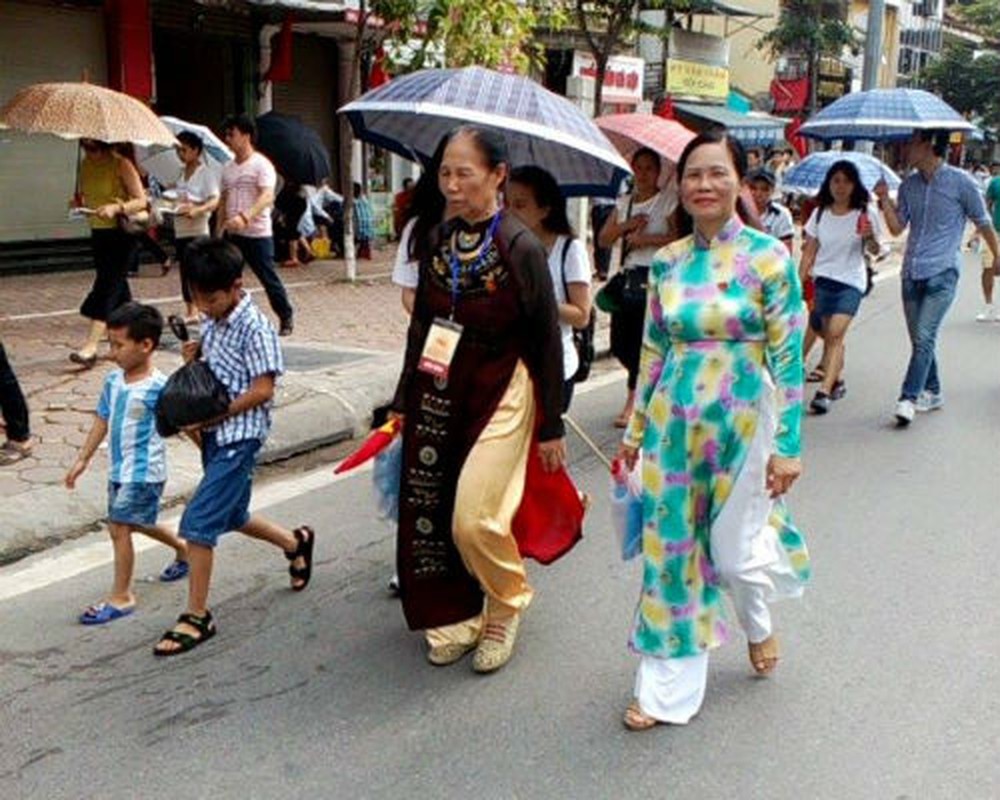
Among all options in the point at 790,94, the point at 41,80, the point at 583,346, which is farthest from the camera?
the point at 790,94

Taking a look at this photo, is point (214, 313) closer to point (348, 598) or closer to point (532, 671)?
point (348, 598)

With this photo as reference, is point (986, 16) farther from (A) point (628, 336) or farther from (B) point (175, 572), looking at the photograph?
(B) point (175, 572)

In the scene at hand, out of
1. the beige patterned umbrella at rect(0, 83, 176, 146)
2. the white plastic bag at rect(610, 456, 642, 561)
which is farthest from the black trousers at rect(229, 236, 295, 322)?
the white plastic bag at rect(610, 456, 642, 561)

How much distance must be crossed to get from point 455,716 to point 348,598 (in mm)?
1025

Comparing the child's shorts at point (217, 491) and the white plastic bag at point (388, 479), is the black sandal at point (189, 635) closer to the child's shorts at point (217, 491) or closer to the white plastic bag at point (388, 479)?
the child's shorts at point (217, 491)

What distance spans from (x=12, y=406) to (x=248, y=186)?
333 cm

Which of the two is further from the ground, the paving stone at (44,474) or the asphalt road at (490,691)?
the paving stone at (44,474)

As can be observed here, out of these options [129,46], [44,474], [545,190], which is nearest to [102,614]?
[44,474]

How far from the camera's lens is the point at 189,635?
374cm

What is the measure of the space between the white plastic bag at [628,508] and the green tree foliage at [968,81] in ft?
141

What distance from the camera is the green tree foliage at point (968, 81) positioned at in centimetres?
4159

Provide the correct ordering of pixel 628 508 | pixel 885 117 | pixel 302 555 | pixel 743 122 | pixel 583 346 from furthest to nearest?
pixel 743 122, pixel 885 117, pixel 583 346, pixel 302 555, pixel 628 508

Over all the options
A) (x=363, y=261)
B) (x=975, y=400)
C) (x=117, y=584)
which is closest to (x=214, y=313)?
(x=117, y=584)

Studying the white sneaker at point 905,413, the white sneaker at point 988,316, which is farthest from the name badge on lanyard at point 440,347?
the white sneaker at point 988,316
